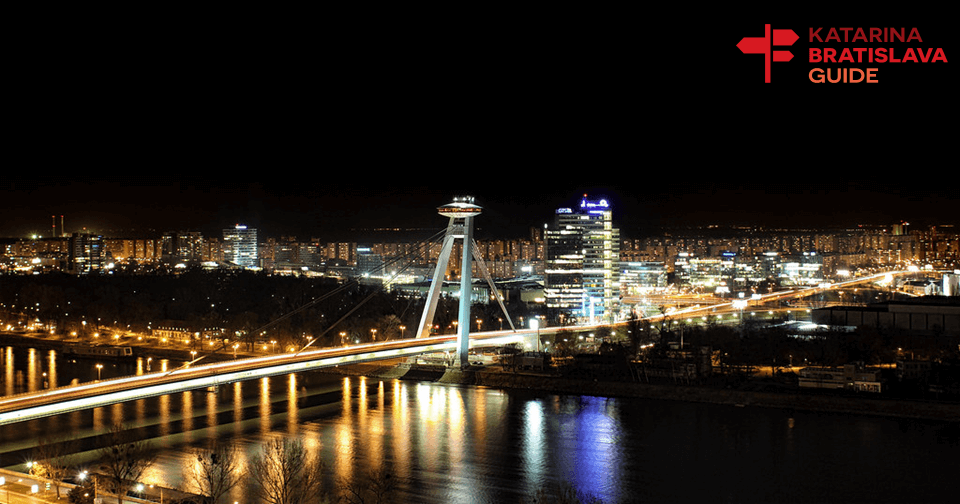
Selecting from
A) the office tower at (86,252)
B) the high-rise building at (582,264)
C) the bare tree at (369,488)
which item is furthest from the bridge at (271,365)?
the office tower at (86,252)

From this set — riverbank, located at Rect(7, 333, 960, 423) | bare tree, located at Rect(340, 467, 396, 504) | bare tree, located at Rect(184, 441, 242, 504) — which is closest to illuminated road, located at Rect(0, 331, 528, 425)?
riverbank, located at Rect(7, 333, 960, 423)

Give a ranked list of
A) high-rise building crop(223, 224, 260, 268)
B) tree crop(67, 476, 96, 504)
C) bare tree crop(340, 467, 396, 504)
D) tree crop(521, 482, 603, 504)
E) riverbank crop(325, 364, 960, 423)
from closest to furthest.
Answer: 1. tree crop(67, 476, 96, 504)
2. tree crop(521, 482, 603, 504)
3. bare tree crop(340, 467, 396, 504)
4. riverbank crop(325, 364, 960, 423)
5. high-rise building crop(223, 224, 260, 268)

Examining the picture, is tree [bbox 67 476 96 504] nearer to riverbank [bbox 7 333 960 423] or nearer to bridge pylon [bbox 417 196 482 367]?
riverbank [bbox 7 333 960 423]

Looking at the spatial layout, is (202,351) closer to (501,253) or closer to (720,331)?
(720,331)

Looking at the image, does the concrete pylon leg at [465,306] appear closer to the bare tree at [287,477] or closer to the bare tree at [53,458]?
the bare tree at [287,477]

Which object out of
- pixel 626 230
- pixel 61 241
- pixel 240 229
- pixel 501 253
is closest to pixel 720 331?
pixel 501 253

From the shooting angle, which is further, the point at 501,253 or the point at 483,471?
the point at 501,253
